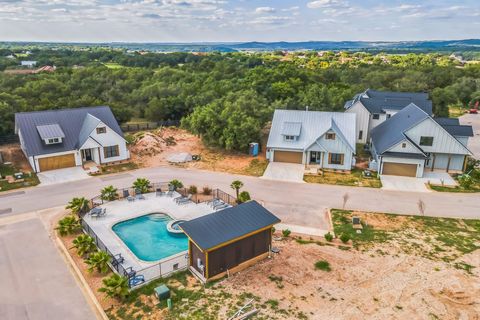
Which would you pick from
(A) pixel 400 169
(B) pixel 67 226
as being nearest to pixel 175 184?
(B) pixel 67 226

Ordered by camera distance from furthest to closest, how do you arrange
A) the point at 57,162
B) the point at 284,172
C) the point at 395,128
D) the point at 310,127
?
the point at 310,127 < the point at 395,128 < the point at 284,172 < the point at 57,162

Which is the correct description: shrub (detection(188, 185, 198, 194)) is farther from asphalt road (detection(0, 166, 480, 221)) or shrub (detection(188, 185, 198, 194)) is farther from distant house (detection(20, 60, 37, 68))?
distant house (detection(20, 60, 37, 68))

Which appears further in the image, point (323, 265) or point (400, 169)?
point (400, 169)

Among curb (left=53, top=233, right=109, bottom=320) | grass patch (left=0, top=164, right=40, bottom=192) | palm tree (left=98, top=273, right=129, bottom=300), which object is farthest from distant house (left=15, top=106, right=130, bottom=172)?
palm tree (left=98, top=273, right=129, bottom=300)

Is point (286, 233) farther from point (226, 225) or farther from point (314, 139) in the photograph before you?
point (314, 139)

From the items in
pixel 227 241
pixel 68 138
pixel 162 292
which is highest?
pixel 68 138

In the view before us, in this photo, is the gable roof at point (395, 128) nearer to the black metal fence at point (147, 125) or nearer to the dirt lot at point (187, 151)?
the dirt lot at point (187, 151)

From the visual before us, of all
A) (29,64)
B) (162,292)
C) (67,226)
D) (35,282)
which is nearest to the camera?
(162,292)
